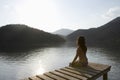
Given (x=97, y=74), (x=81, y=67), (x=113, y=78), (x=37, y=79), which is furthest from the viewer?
(x=113, y=78)

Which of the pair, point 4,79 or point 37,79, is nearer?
point 37,79

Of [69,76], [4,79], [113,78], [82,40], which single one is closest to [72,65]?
[82,40]

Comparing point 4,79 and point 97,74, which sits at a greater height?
point 97,74

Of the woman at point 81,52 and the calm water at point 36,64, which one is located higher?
the woman at point 81,52

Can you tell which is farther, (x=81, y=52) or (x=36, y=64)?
(x=36, y=64)

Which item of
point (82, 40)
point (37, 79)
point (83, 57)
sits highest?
point (82, 40)

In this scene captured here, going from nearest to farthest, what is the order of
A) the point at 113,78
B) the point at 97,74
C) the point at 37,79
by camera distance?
1. the point at 37,79
2. the point at 97,74
3. the point at 113,78

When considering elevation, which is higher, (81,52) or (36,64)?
(81,52)

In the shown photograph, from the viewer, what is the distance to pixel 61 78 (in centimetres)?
967

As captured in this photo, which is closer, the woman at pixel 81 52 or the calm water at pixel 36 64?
the woman at pixel 81 52

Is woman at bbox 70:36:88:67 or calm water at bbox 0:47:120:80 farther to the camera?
calm water at bbox 0:47:120:80

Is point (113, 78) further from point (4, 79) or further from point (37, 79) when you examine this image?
point (37, 79)

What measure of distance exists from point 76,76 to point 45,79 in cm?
182

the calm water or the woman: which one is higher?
A: the woman
